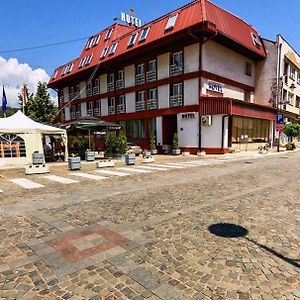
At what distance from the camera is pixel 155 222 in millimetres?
5305

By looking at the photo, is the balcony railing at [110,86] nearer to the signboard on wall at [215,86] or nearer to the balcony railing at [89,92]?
the balcony railing at [89,92]

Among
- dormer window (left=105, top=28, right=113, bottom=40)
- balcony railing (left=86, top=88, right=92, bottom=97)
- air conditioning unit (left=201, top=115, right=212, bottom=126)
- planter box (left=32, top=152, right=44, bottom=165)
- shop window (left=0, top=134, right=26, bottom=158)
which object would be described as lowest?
planter box (left=32, top=152, right=44, bottom=165)

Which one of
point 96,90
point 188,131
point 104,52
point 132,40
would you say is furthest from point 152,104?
point 96,90

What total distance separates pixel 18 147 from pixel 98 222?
13.8m

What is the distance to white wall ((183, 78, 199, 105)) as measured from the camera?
74.7 ft

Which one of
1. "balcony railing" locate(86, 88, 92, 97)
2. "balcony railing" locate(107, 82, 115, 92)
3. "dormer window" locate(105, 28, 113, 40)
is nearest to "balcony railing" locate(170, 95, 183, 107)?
"balcony railing" locate(107, 82, 115, 92)

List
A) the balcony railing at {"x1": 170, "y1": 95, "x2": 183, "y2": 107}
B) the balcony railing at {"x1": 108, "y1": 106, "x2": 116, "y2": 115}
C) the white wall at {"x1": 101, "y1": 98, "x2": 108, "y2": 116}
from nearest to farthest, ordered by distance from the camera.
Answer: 1. the balcony railing at {"x1": 170, "y1": 95, "x2": 183, "y2": 107}
2. the balcony railing at {"x1": 108, "y1": 106, "x2": 116, "y2": 115}
3. the white wall at {"x1": 101, "y1": 98, "x2": 108, "y2": 116}

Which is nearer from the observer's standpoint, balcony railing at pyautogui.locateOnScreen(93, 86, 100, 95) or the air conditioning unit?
the air conditioning unit

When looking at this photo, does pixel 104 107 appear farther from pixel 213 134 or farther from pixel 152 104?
pixel 213 134

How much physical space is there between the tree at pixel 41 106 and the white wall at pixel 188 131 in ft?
98.2

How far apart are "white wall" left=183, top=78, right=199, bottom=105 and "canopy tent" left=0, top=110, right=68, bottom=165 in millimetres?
11880

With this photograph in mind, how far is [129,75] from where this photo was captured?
1147 inches

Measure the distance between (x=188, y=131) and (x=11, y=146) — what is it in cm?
1435

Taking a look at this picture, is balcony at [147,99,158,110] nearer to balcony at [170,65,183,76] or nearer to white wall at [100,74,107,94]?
balcony at [170,65,183,76]
